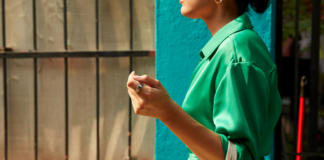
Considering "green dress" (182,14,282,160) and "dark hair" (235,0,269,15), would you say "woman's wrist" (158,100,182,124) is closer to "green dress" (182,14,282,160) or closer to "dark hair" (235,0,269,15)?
"green dress" (182,14,282,160)

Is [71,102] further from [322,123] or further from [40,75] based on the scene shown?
[322,123]

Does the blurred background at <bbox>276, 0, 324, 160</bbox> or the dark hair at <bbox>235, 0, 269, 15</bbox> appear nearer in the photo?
the dark hair at <bbox>235, 0, 269, 15</bbox>

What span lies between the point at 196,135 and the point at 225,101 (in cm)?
16

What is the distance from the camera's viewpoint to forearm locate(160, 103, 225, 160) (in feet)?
3.53

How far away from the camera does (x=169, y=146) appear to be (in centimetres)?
226

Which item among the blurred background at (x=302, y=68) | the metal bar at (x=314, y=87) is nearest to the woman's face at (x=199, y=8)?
the blurred background at (x=302, y=68)

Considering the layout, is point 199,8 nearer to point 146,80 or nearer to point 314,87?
point 146,80

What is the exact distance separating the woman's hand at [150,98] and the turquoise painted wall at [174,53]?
3.89 feet

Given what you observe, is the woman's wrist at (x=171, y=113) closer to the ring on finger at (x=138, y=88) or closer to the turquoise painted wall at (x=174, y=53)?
the ring on finger at (x=138, y=88)

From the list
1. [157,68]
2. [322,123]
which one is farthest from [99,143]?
[322,123]

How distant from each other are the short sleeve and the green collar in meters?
0.19

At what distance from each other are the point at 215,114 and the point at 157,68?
1143 mm

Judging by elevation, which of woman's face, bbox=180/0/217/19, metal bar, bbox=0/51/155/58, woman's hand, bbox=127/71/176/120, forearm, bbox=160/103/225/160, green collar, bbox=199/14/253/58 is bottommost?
forearm, bbox=160/103/225/160

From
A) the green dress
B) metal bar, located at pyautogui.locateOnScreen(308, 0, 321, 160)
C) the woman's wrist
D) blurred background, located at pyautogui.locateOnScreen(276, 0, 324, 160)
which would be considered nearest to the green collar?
the green dress
